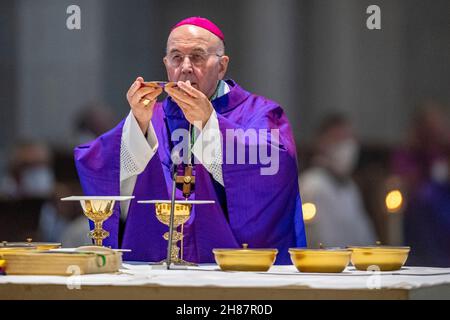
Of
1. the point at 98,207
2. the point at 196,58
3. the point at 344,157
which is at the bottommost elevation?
the point at 344,157

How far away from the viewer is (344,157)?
833 cm

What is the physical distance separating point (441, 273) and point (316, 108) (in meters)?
Result: 5.68

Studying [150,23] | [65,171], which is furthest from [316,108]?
[65,171]

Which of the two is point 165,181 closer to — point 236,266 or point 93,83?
point 236,266

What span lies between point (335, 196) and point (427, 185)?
648 mm

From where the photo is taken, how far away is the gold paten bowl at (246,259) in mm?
3779

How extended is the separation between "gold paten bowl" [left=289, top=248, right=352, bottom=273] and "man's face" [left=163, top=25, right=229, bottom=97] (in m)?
1.24

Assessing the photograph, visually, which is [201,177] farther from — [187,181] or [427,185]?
[427,185]

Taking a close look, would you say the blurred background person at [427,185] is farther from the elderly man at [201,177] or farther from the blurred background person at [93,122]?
the elderly man at [201,177]

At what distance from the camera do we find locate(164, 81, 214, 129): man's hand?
14.4ft

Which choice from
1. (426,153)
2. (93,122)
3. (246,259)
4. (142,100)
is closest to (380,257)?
(246,259)

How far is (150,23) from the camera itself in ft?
30.6

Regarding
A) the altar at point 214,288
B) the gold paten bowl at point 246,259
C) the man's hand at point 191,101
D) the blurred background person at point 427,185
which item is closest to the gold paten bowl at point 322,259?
the gold paten bowl at point 246,259

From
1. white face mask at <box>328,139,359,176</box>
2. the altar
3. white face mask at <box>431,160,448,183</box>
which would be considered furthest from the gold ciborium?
white face mask at <box>431,160,448,183</box>
